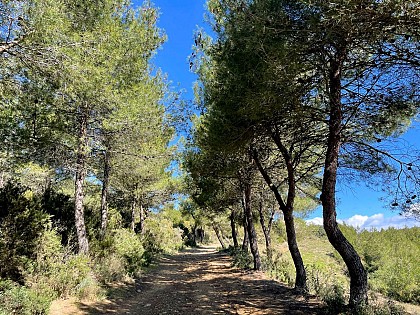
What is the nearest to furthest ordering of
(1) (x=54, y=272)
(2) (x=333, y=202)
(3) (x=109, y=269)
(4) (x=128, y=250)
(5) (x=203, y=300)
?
(2) (x=333, y=202) → (1) (x=54, y=272) → (5) (x=203, y=300) → (3) (x=109, y=269) → (4) (x=128, y=250)

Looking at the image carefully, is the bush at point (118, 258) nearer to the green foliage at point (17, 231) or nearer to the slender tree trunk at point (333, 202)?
the green foliage at point (17, 231)

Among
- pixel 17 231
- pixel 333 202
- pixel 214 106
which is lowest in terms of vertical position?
pixel 17 231

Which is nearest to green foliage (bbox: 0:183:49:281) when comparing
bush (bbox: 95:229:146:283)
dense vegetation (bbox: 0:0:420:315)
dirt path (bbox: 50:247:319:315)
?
dense vegetation (bbox: 0:0:420:315)

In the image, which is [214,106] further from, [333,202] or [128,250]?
[128,250]

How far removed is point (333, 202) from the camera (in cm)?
617

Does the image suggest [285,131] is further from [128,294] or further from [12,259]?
[12,259]

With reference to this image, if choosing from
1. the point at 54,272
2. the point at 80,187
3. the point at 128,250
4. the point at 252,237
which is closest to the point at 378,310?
the point at 54,272

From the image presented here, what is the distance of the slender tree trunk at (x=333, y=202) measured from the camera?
5.52m

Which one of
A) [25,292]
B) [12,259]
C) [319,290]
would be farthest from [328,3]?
[12,259]

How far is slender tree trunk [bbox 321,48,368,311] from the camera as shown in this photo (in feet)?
18.1

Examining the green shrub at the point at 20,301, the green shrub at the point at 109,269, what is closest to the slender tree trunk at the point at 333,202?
the green shrub at the point at 20,301

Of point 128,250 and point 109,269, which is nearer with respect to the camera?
point 109,269

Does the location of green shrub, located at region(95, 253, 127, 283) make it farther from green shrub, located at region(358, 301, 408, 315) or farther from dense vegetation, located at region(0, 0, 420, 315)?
green shrub, located at region(358, 301, 408, 315)

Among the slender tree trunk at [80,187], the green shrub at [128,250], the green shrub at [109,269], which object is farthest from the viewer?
the green shrub at [128,250]
